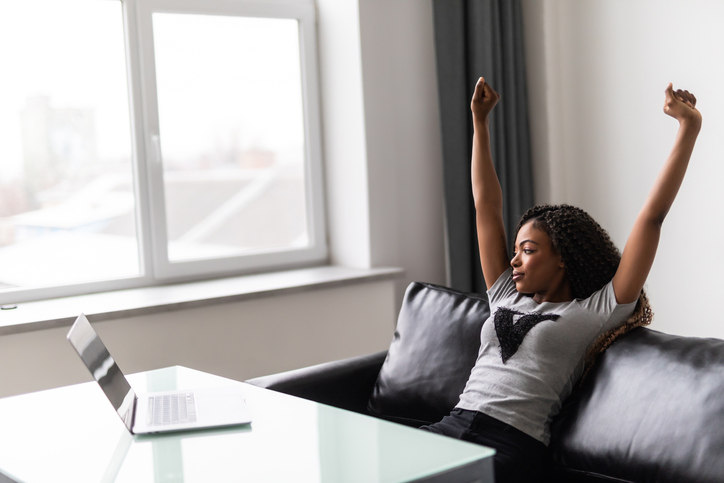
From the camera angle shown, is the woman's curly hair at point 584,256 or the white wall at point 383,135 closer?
the woman's curly hair at point 584,256

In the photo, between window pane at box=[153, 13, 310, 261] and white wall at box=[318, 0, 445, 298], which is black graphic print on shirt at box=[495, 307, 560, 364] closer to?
white wall at box=[318, 0, 445, 298]

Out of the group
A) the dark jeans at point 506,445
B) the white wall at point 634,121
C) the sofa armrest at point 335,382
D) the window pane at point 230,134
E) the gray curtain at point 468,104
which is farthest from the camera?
the gray curtain at point 468,104

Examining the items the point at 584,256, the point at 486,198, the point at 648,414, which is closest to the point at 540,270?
the point at 584,256

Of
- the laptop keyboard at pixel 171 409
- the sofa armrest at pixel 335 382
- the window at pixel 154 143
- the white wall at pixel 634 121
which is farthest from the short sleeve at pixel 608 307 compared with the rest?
the window at pixel 154 143

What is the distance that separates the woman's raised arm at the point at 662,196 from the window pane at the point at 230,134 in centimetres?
195

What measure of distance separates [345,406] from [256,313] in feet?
2.74

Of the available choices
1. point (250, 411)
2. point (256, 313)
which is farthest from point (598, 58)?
point (250, 411)

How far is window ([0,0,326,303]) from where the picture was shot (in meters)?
3.08

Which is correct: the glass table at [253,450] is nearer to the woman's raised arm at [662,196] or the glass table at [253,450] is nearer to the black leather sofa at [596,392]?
the black leather sofa at [596,392]

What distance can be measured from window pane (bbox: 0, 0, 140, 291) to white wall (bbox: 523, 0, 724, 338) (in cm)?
174

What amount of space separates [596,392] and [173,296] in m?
1.66

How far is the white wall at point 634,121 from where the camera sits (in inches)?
127

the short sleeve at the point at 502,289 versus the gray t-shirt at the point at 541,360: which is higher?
the short sleeve at the point at 502,289

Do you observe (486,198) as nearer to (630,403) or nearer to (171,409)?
(630,403)
